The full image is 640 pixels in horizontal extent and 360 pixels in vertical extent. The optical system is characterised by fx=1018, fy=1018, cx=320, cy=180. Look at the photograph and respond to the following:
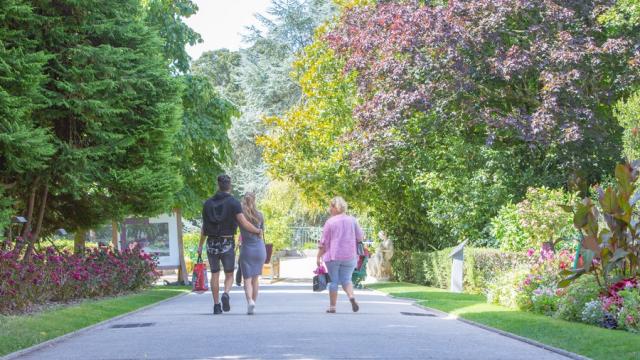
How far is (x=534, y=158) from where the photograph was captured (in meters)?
29.2

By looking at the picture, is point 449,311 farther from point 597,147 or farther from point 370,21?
point 370,21

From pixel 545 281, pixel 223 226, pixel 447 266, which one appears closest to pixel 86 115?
pixel 223 226

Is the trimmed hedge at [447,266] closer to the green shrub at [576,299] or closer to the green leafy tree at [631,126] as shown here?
the green leafy tree at [631,126]

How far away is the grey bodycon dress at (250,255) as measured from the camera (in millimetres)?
15250

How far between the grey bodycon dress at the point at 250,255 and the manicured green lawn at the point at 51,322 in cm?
229

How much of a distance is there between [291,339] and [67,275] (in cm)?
922

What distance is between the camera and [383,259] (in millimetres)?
37562

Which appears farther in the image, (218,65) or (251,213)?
(218,65)

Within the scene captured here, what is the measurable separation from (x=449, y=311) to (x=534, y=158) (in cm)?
1307

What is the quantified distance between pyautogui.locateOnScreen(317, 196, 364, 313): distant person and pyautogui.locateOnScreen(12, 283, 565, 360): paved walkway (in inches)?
21.0

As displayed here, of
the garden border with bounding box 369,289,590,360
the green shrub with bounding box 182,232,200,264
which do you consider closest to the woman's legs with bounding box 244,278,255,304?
the garden border with bounding box 369,289,590,360

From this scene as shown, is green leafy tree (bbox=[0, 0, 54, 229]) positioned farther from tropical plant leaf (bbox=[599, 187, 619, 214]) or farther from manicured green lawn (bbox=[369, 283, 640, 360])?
tropical plant leaf (bbox=[599, 187, 619, 214])

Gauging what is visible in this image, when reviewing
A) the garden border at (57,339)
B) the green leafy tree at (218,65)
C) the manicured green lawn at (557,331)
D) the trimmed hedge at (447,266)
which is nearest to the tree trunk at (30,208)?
the garden border at (57,339)

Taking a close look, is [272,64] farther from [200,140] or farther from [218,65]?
[200,140]
